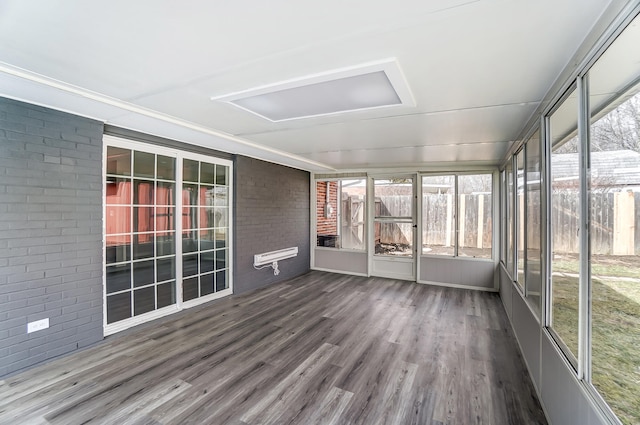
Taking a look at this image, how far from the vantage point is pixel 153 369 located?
2.64 meters

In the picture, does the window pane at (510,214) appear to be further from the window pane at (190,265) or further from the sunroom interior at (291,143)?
the window pane at (190,265)

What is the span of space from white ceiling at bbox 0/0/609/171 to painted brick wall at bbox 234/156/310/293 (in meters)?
2.16

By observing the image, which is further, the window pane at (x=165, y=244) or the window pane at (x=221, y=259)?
the window pane at (x=221, y=259)

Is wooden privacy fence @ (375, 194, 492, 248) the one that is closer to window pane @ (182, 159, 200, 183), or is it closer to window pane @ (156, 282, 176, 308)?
window pane @ (182, 159, 200, 183)

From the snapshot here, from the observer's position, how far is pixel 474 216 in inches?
218

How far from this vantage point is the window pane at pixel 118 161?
3268 millimetres

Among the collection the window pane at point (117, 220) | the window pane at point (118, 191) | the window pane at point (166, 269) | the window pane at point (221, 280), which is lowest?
the window pane at point (221, 280)

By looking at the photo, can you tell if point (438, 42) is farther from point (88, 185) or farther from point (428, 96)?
point (88, 185)

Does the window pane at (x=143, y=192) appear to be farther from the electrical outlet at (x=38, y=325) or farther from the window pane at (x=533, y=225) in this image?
the window pane at (x=533, y=225)

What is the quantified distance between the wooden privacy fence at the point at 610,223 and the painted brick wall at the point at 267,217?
14.2ft

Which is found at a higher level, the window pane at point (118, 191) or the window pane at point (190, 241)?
the window pane at point (118, 191)

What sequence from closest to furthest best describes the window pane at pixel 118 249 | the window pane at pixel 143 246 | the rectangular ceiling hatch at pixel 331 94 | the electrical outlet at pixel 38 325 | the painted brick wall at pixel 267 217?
1. the rectangular ceiling hatch at pixel 331 94
2. the electrical outlet at pixel 38 325
3. the window pane at pixel 118 249
4. the window pane at pixel 143 246
5. the painted brick wall at pixel 267 217

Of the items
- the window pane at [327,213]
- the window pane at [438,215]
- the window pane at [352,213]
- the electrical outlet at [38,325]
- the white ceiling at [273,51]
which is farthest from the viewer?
the window pane at [327,213]

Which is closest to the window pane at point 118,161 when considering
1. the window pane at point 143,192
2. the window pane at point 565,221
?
the window pane at point 143,192
